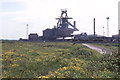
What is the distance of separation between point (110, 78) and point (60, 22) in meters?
103

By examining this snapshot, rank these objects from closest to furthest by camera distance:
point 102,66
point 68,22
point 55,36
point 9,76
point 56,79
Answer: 1. point 56,79
2. point 9,76
3. point 102,66
4. point 55,36
5. point 68,22

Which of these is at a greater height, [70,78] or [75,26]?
[75,26]

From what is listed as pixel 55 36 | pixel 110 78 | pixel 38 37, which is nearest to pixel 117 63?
pixel 110 78

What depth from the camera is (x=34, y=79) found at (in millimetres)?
10219

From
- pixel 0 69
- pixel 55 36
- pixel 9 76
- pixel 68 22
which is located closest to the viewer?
pixel 9 76

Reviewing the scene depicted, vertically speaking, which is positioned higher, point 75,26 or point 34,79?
point 75,26

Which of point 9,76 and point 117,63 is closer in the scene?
point 9,76

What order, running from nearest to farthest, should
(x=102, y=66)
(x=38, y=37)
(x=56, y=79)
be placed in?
(x=56, y=79) < (x=102, y=66) < (x=38, y=37)

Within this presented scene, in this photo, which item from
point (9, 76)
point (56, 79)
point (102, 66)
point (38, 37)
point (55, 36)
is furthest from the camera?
point (38, 37)

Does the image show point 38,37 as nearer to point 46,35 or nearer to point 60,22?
point 46,35

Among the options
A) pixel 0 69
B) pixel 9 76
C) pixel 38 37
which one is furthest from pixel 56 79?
pixel 38 37

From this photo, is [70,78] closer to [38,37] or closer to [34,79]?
[34,79]

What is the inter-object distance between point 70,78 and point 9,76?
4.62 metres

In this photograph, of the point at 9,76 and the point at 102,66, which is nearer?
the point at 9,76
